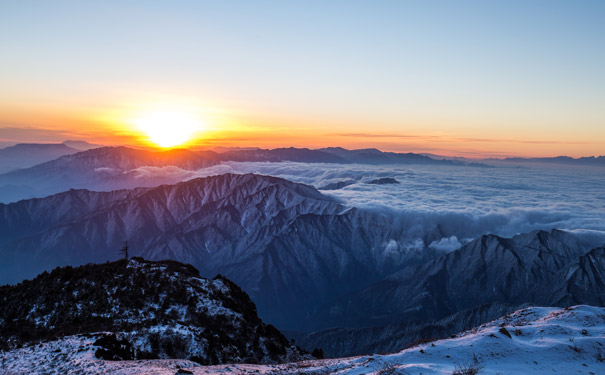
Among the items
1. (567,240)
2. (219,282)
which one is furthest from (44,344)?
(567,240)

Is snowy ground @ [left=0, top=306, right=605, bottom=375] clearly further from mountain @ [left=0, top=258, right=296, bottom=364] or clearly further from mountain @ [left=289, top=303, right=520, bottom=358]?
mountain @ [left=289, top=303, right=520, bottom=358]

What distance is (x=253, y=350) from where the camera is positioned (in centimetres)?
3359

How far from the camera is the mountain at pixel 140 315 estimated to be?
2909cm

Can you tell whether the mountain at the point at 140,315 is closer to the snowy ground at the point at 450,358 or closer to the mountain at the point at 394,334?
the snowy ground at the point at 450,358

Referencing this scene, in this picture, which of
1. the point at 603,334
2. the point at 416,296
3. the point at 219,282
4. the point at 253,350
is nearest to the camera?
the point at 603,334

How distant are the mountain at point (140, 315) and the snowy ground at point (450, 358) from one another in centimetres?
203

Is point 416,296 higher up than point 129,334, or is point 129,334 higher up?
point 129,334

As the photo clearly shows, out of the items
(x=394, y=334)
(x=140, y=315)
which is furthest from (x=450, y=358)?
(x=394, y=334)

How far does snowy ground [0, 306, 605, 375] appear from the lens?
17.7 m

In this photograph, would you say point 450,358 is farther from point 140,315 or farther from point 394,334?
point 394,334

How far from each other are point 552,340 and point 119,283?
38.5m

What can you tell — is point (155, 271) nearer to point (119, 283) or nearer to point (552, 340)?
point (119, 283)

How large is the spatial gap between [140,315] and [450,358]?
27.6 m

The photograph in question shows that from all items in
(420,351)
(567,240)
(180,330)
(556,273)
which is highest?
(420,351)
